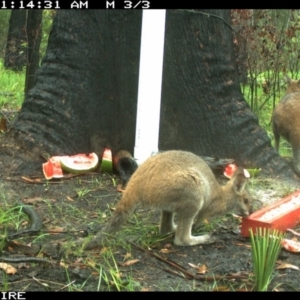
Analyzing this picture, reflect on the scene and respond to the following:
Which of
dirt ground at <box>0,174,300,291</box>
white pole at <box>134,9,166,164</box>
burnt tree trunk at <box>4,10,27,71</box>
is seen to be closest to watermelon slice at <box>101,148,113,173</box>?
white pole at <box>134,9,166,164</box>

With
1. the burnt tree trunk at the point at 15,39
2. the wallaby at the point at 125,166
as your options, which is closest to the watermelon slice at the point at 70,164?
the wallaby at the point at 125,166

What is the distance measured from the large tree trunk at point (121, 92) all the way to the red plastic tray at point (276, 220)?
1.51 metres

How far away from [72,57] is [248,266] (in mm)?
3587

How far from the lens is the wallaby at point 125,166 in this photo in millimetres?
7774

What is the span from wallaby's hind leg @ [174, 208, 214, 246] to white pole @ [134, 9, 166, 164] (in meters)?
1.80

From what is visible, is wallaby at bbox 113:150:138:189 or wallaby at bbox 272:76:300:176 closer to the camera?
wallaby at bbox 113:150:138:189

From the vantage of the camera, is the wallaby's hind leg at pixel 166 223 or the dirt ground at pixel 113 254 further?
the wallaby's hind leg at pixel 166 223

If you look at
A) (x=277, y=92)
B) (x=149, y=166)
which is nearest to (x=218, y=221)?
(x=149, y=166)

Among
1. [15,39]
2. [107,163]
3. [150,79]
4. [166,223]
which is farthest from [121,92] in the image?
[15,39]

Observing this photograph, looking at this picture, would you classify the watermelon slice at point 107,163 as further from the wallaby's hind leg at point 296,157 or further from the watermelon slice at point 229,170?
the wallaby's hind leg at point 296,157

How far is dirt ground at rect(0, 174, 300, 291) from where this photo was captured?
5.25m

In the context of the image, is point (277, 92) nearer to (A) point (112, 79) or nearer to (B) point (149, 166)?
(A) point (112, 79)

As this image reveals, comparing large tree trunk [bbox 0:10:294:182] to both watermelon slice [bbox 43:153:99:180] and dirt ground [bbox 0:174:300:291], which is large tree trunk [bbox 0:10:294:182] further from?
dirt ground [bbox 0:174:300:291]

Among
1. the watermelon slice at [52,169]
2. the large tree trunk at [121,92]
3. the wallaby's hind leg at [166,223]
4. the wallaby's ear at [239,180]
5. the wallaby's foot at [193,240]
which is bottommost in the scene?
the wallaby's foot at [193,240]
